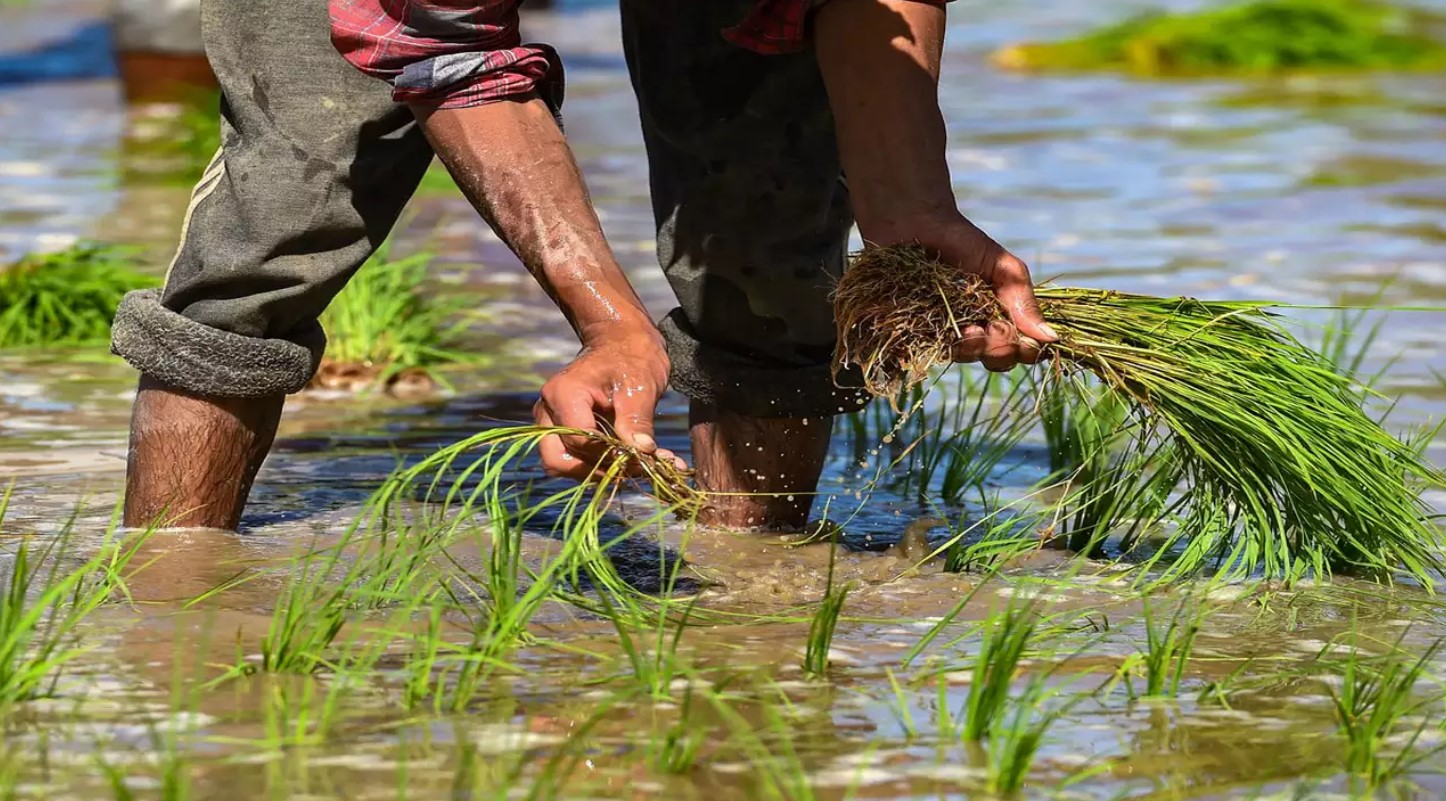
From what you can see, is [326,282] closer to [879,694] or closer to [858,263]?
[858,263]

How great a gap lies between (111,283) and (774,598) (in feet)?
9.30

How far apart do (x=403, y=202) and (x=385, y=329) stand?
5.65 ft

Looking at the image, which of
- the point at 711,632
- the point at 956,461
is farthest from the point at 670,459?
the point at 956,461

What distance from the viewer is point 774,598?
2.86 m

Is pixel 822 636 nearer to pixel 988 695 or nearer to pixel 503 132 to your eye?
pixel 988 695

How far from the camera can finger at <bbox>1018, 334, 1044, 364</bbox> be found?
2.76 metres

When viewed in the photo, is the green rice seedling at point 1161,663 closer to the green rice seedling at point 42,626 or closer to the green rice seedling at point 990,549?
the green rice seedling at point 990,549

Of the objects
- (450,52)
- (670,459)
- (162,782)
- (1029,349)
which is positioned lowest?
(162,782)

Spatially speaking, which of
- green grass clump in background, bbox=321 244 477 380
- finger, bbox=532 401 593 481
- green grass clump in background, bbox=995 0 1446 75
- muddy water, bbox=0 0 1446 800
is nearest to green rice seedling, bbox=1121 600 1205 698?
muddy water, bbox=0 0 1446 800

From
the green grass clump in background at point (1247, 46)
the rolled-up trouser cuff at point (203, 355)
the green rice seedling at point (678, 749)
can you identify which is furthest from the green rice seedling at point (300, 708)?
the green grass clump in background at point (1247, 46)

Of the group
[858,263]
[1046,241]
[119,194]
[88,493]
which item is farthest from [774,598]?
[119,194]

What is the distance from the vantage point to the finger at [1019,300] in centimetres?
275

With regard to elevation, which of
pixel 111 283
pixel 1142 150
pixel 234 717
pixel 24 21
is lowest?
pixel 234 717

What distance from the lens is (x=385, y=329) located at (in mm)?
4812
